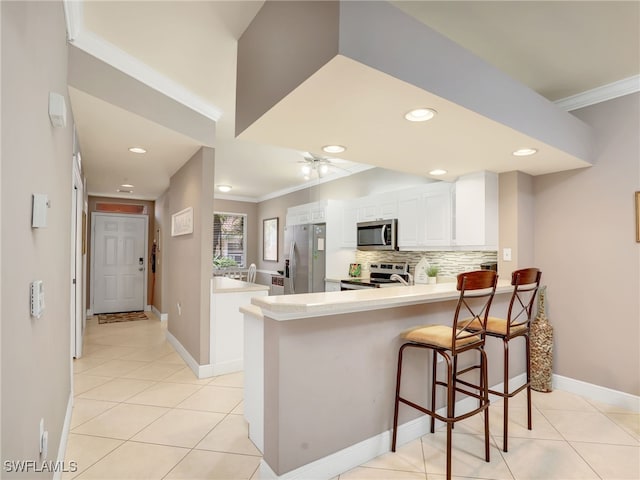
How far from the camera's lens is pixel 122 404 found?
A: 2891mm

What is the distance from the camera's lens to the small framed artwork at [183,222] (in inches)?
152

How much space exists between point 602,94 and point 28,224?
4102 mm

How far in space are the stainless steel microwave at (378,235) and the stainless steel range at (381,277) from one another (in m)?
0.36

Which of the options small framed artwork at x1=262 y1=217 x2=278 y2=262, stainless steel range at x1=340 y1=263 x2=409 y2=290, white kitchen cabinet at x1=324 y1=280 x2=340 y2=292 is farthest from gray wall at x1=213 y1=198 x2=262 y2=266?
stainless steel range at x1=340 y1=263 x2=409 y2=290

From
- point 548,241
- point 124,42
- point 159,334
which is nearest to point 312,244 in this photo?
point 159,334

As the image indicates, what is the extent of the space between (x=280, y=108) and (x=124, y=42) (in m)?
1.33

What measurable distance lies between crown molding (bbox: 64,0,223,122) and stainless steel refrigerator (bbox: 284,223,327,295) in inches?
106

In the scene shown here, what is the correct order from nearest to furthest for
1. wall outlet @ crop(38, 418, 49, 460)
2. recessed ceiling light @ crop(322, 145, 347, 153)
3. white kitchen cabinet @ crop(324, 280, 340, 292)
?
wall outlet @ crop(38, 418, 49, 460) → recessed ceiling light @ crop(322, 145, 347, 153) → white kitchen cabinet @ crop(324, 280, 340, 292)

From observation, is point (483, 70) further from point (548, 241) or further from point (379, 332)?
point (548, 241)

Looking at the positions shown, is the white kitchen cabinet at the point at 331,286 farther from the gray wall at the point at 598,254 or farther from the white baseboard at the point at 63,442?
the white baseboard at the point at 63,442

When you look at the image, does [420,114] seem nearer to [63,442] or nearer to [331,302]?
[331,302]

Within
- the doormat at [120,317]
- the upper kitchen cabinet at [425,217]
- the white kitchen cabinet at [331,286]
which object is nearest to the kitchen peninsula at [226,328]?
the white kitchen cabinet at [331,286]

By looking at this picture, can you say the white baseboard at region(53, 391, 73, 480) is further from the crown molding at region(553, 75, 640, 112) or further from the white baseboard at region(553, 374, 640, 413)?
the crown molding at region(553, 75, 640, 112)

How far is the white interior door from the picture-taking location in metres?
6.75
